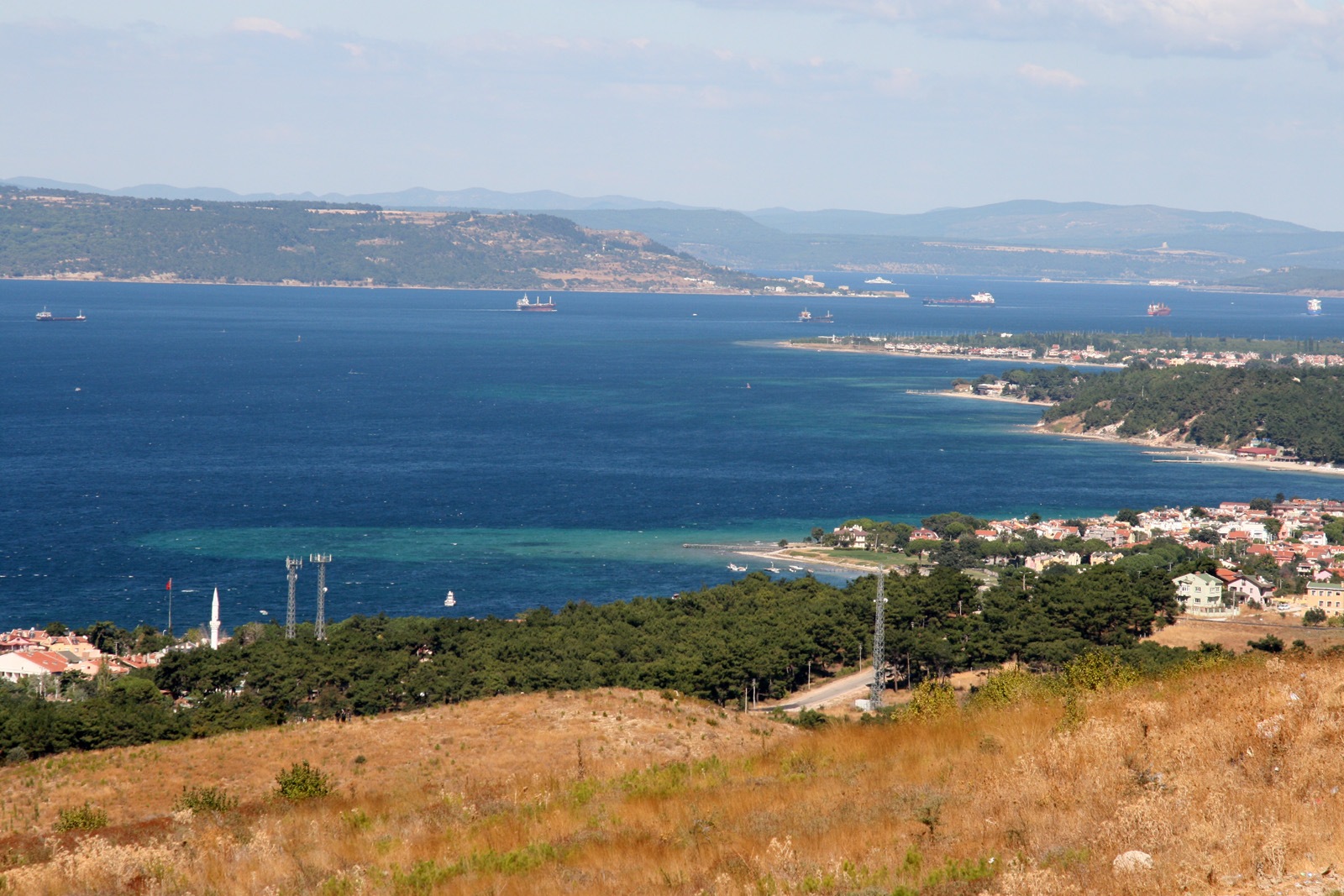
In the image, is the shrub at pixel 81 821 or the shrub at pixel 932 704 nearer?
the shrub at pixel 81 821

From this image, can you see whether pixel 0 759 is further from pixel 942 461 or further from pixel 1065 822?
pixel 942 461

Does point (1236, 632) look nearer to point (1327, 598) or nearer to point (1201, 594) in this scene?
point (1201, 594)

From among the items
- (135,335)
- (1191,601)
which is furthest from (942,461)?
(135,335)

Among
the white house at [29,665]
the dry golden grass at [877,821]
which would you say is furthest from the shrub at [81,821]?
the white house at [29,665]

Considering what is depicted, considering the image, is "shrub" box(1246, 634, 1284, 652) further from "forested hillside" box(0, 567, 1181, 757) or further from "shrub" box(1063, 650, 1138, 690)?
"shrub" box(1063, 650, 1138, 690)

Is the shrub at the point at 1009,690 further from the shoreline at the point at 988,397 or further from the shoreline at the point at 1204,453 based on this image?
the shoreline at the point at 988,397

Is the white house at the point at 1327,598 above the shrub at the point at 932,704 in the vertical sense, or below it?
below

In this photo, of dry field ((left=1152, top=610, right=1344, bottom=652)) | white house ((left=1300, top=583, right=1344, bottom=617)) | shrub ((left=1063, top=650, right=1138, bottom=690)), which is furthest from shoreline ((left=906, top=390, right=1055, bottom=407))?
shrub ((left=1063, top=650, right=1138, bottom=690))
